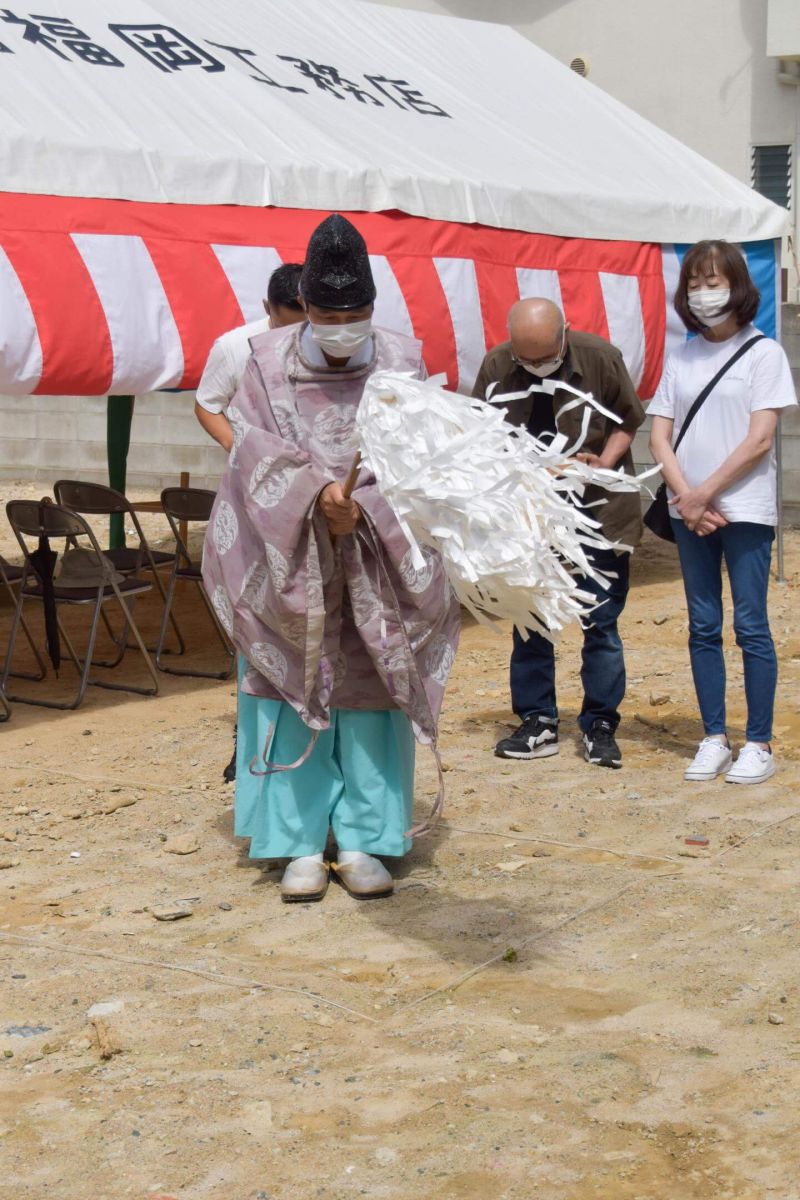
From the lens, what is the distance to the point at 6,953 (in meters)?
4.00

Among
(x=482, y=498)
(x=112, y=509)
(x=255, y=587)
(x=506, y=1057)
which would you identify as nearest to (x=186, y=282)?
(x=112, y=509)

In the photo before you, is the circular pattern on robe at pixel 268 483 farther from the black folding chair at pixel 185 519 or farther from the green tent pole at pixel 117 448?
the green tent pole at pixel 117 448

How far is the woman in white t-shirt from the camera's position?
5.12m

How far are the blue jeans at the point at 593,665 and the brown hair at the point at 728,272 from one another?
0.92 meters

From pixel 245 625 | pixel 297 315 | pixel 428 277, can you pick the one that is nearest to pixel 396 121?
pixel 428 277

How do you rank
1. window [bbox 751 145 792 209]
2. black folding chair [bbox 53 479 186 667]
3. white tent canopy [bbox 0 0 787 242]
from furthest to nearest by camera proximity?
window [bbox 751 145 792 209], black folding chair [bbox 53 479 186 667], white tent canopy [bbox 0 0 787 242]

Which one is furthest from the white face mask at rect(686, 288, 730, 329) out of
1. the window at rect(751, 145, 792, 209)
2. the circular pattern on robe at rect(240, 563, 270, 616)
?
the window at rect(751, 145, 792, 209)

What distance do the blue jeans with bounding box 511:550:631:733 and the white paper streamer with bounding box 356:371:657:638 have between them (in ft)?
6.75

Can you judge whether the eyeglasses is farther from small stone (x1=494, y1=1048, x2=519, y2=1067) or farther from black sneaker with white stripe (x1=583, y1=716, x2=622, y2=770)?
small stone (x1=494, y1=1048, x2=519, y2=1067)

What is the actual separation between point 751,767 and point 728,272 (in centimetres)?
162

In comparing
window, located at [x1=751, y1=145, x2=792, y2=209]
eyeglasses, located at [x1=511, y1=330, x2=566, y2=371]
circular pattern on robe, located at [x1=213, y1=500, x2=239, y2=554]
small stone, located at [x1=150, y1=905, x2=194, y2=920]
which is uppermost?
window, located at [x1=751, y1=145, x2=792, y2=209]

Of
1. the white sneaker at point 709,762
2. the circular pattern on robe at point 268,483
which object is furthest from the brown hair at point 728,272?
the circular pattern on robe at point 268,483

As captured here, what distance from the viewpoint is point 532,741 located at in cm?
580

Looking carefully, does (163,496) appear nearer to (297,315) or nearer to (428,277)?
(428,277)
